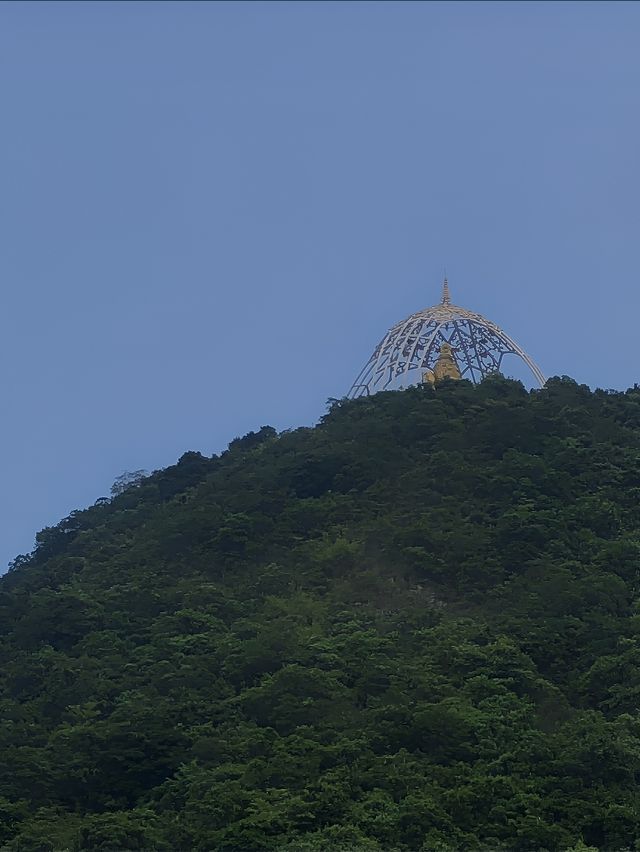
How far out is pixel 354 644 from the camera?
24391 millimetres

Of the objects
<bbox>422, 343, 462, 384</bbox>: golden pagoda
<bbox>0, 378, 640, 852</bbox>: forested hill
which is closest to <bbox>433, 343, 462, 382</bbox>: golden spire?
<bbox>422, 343, 462, 384</bbox>: golden pagoda

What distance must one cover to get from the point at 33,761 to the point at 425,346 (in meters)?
13.2

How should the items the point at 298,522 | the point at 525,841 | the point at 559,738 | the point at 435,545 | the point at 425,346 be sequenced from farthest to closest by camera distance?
1. the point at 425,346
2. the point at 298,522
3. the point at 435,545
4. the point at 559,738
5. the point at 525,841

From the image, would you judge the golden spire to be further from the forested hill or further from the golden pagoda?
the forested hill

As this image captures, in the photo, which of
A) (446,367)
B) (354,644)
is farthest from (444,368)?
(354,644)

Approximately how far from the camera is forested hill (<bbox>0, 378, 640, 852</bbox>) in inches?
806

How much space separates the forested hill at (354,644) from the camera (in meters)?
20.5

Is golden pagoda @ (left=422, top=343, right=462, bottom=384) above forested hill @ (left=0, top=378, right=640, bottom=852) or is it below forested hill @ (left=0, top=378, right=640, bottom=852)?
above

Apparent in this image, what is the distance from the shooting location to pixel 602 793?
66.7 ft

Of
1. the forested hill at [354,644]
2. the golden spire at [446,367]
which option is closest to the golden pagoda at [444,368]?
the golden spire at [446,367]

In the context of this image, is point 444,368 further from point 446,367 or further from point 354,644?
point 354,644

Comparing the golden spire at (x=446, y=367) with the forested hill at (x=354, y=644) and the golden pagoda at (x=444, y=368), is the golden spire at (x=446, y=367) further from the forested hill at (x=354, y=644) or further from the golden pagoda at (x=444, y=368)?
the forested hill at (x=354, y=644)

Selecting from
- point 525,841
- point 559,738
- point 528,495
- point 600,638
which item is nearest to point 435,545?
point 528,495

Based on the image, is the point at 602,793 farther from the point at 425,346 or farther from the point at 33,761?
the point at 425,346
